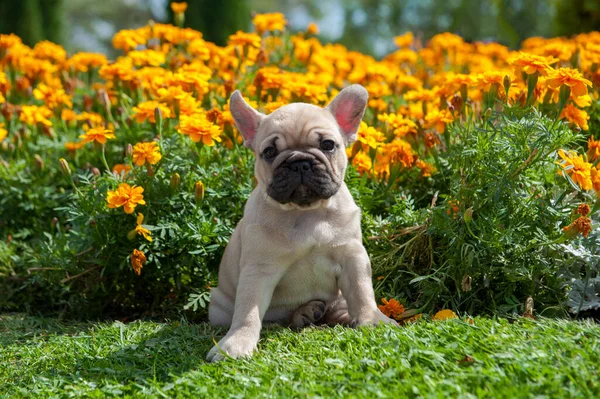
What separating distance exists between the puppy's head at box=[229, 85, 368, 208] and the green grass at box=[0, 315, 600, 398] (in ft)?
2.54

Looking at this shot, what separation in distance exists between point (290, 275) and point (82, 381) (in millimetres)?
1214

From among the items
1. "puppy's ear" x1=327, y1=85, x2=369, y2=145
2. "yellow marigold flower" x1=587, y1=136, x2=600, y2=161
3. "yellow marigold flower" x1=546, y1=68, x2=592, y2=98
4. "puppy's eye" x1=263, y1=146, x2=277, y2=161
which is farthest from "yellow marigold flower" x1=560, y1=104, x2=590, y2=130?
"puppy's eye" x1=263, y1=146, x2=277, y2=161

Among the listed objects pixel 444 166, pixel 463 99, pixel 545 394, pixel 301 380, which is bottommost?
pixel 301 380

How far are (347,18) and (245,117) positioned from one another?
19.9 meters

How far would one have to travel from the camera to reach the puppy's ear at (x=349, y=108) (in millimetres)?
4215

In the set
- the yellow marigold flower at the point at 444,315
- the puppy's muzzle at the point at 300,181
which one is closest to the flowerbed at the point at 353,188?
the yellow marigold flower at the point at 444,315

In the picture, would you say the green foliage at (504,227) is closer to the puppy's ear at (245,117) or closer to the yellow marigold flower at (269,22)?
the puppy's ear at (245,117)

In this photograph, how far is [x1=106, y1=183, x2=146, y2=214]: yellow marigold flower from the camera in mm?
4551

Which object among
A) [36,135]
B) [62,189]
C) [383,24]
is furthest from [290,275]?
[383,24]

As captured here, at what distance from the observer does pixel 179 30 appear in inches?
290

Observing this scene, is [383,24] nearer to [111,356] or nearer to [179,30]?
[179,30]

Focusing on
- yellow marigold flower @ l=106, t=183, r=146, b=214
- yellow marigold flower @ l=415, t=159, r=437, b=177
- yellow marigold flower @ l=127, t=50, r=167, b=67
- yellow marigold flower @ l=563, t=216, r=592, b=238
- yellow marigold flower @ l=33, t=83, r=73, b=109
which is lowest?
yellow marigold flower @ l=106, t=183, r=146, b=214

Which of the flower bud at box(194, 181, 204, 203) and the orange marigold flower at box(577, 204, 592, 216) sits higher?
the orange marigold flower at box(577, 204, 592, 216)

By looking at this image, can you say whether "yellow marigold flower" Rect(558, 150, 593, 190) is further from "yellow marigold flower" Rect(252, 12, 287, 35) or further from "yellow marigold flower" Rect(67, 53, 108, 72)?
"yellow marigold flower" Rect(67, 53, 108, 72)
